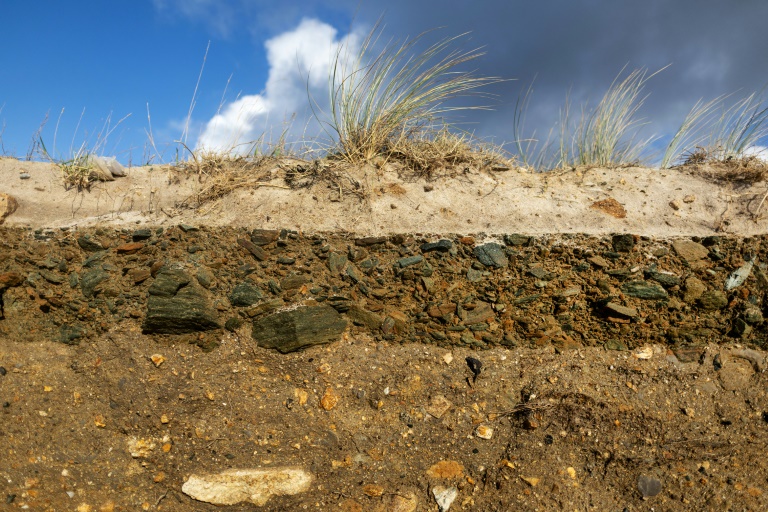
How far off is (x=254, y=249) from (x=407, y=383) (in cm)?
118

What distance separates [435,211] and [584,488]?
1.73 meters

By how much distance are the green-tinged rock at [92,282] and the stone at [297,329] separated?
960 millimetres

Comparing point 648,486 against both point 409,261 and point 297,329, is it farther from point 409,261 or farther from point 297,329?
point 297,329

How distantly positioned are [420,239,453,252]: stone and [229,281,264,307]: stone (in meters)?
1.00

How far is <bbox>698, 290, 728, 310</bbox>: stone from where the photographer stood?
3.37 meters

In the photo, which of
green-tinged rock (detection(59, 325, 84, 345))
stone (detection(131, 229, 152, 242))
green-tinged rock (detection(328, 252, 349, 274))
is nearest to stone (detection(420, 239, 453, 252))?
green-tinged rock (detection(328, 252, 349, 274))

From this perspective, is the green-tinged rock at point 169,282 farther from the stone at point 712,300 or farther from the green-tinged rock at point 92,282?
the stone at point 712,300

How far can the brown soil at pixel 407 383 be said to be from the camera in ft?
9.89

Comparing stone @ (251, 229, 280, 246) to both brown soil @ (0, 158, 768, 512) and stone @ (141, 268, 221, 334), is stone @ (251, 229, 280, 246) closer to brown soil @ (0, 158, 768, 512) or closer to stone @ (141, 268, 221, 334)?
brown soil @ (0, 158, 768, 512)

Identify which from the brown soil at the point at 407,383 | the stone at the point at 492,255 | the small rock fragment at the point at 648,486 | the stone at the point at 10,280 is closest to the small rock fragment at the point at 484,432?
the brown soil at the point at 407,383

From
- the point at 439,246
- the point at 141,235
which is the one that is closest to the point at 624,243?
the point at 439,246

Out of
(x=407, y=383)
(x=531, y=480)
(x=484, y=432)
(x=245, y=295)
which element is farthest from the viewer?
(x=245, y=295)

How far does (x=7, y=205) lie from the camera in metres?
3.60

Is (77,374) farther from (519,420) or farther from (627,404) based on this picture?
(627,404)
